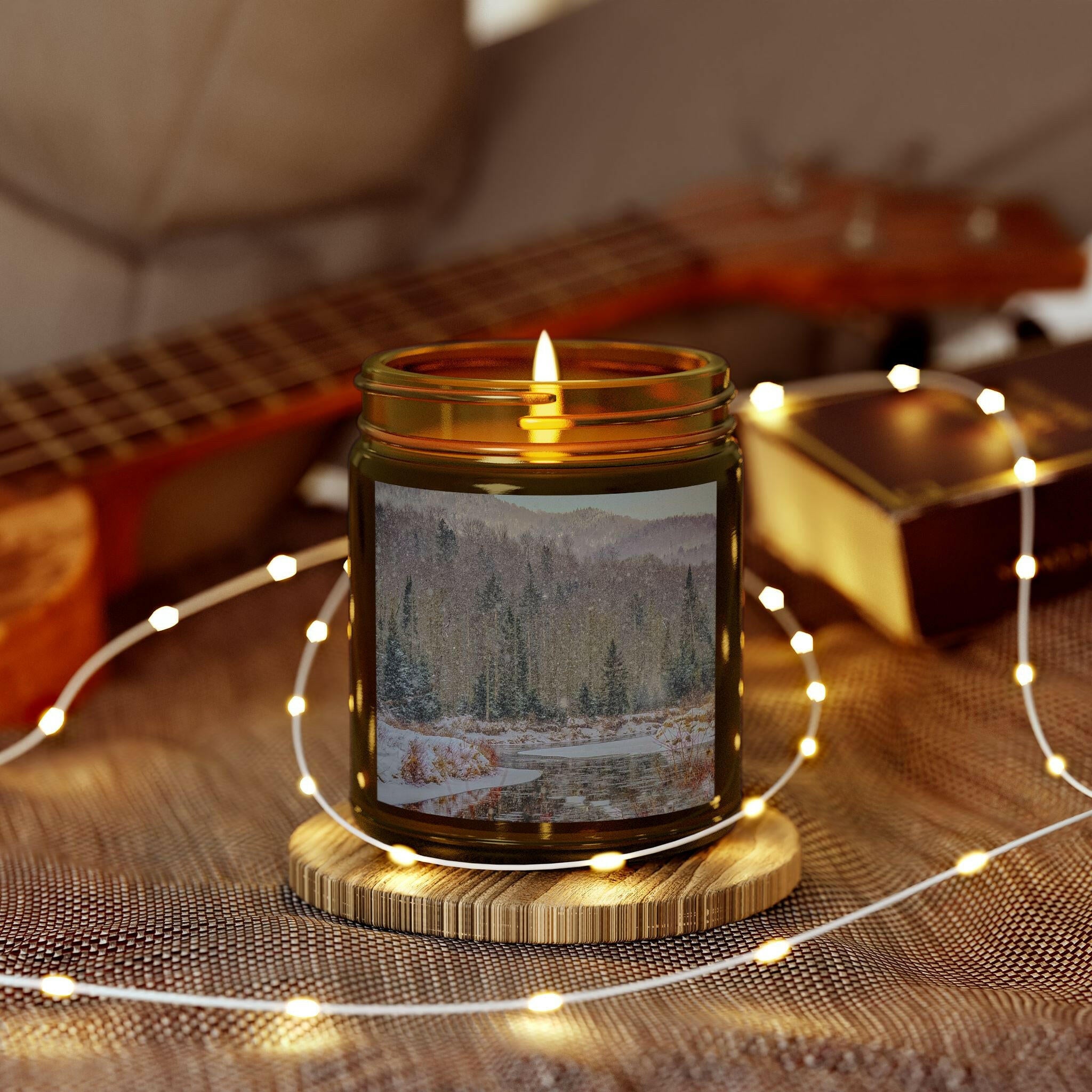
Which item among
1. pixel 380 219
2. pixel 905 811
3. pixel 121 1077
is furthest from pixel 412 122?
pixel 121 1077

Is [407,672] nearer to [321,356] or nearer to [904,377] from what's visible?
[904,377]

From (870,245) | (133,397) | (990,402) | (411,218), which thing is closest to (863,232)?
(870,245)

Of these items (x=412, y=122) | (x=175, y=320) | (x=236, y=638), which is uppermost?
(x=412, y=122)

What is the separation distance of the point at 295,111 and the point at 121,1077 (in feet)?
2.42

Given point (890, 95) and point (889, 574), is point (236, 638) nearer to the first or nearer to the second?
point (889, 574)

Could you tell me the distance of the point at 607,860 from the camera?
358 millimetres

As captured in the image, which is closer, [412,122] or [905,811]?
[905,811]

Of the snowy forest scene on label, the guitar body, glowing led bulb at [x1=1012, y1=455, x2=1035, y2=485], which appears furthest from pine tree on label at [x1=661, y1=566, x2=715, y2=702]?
the guitar body

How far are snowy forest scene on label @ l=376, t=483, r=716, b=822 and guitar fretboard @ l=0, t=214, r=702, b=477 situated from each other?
433 millimetres

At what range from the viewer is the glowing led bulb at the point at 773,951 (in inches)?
13.6

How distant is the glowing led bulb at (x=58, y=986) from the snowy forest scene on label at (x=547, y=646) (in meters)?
0.11

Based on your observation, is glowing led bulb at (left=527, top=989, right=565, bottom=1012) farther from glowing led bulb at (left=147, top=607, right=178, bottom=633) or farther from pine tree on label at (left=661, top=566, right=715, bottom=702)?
glowing led bulb at (left=147, top=607, right=178, bottom=633)

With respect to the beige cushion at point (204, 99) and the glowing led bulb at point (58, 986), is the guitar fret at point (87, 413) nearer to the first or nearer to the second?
the beige cushion at point (204, 99)

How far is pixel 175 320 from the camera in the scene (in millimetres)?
918
